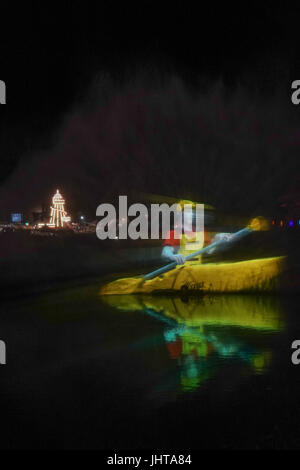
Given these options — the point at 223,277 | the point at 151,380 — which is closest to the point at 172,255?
the point at 223,277

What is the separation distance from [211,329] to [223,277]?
544 centimetres

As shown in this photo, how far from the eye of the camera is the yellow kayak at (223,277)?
1543 centimetres

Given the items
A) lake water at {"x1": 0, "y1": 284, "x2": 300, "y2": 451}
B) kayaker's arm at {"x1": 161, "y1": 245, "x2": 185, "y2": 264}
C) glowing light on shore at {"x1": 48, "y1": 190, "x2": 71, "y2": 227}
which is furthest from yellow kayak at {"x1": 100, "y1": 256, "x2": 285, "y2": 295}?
glowing light on shore at {"x1": 48, "y1": 190, "x2": 71, "y2": 227}

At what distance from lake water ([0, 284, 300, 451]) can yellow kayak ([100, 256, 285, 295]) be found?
2.66m

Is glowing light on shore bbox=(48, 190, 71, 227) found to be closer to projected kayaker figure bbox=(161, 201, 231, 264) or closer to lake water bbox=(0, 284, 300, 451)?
projected kayaker figure bbox=(161, 201, 231, 264)

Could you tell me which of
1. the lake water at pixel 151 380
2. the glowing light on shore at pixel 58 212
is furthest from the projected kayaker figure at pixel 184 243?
the glowing light on shore at pixel 58 212

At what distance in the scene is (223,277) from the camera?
15.9 metres

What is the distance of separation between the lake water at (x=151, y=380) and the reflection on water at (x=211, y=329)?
0.06 feet

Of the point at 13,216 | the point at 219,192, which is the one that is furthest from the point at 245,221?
the point at 13,216

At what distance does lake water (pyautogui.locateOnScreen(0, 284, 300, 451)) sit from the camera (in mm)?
5219

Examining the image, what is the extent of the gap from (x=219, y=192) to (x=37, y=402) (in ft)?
77.3

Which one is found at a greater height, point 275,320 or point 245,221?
point 245,221

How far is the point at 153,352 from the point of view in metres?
8.68
